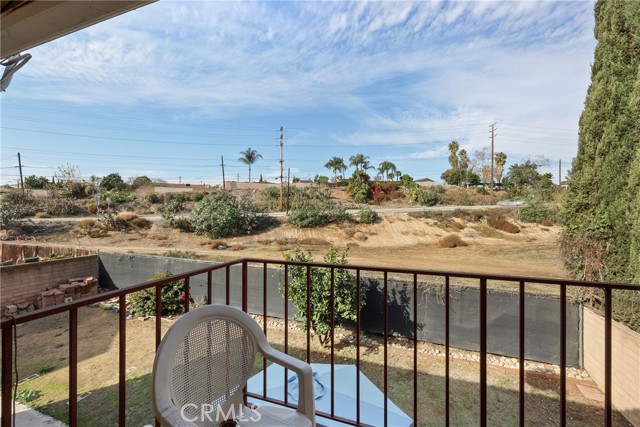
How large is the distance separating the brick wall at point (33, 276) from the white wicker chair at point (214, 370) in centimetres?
828

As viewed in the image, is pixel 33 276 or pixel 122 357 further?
pixel 33 276

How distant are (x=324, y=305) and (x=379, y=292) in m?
1.11

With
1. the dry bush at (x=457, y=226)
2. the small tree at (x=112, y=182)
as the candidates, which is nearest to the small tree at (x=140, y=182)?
the small tree at (x=112, y=182)

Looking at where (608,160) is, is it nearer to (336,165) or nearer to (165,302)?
(165,302)

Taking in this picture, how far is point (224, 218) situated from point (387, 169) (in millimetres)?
19323

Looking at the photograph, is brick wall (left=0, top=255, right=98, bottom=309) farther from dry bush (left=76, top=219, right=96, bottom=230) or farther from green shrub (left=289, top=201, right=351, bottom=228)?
green shrub (left=289, top=201, right=351, bottom=228)

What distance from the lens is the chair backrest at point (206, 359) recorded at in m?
0.91

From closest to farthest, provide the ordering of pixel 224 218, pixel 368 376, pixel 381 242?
pixel 368 376
pixel 381 242
pixel 224 218

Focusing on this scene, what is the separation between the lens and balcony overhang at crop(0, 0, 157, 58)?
110 cm

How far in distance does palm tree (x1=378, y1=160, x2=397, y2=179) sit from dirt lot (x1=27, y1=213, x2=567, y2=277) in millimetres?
13859

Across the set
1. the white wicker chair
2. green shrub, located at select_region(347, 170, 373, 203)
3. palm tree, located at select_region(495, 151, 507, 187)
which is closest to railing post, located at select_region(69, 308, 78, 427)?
the white wicker chair

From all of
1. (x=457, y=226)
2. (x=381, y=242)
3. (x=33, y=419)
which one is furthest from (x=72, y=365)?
(x=457, y=226)

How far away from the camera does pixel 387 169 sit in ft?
91.9

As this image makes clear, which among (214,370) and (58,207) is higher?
(58,207)
